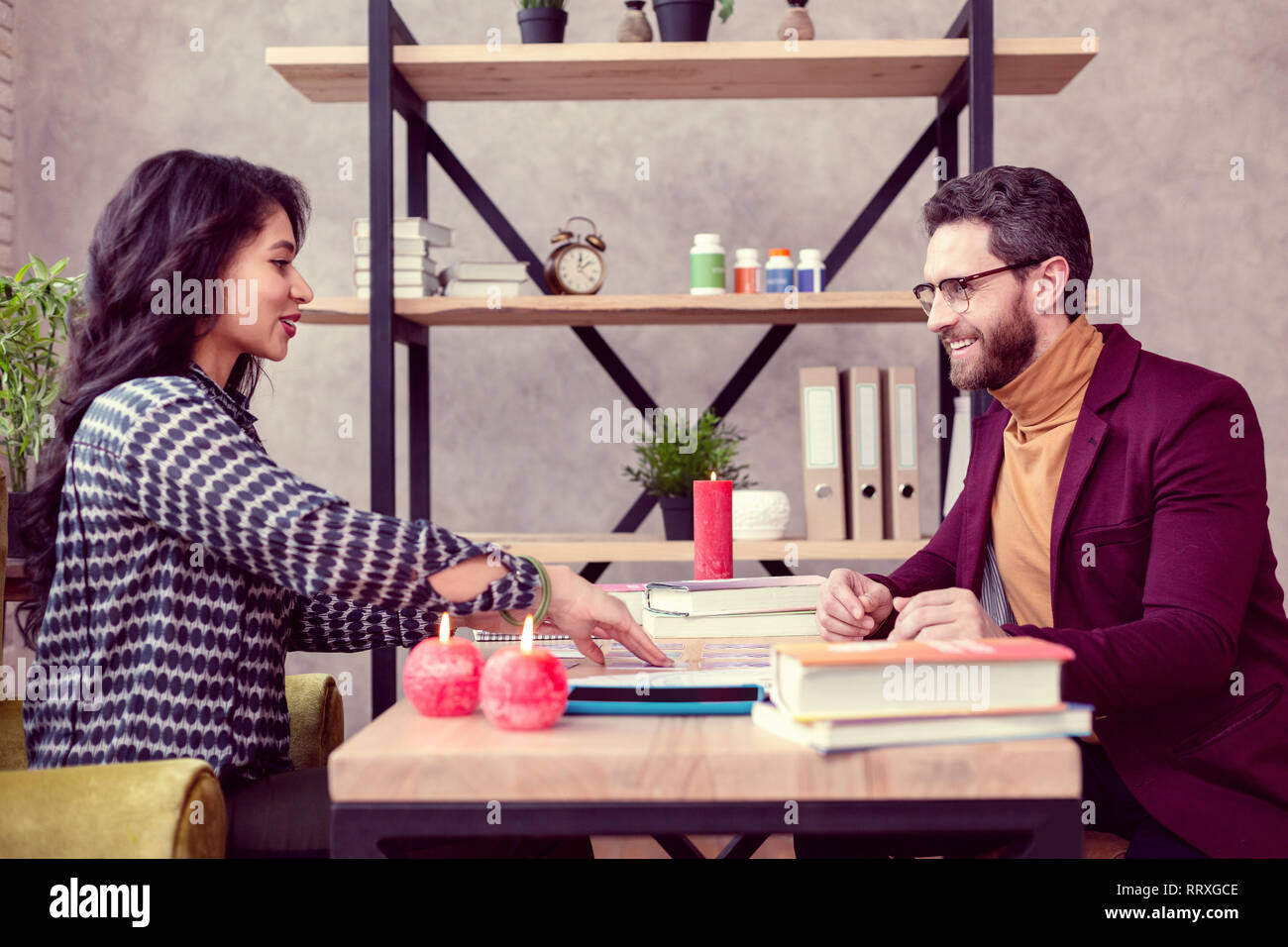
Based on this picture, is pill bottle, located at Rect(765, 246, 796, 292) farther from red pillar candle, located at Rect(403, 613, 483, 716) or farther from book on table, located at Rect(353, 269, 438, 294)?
red pillar candle, located at Rect(403, 613, 483, 716)

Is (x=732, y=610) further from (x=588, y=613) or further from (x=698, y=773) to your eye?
(x=698, y=773)

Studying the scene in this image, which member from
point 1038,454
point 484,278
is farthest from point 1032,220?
point 484,278

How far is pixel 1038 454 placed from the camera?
1.48m

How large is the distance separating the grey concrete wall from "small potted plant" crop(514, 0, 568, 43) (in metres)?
0.44

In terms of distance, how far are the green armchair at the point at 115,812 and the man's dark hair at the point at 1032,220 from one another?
1.18 m

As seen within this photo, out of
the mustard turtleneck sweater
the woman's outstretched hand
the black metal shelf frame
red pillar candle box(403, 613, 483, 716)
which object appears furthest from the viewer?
the black metal shelf frame

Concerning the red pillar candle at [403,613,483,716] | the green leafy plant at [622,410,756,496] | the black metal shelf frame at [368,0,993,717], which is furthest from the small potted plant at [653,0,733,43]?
the red pillar candle at [403,613,483,716]

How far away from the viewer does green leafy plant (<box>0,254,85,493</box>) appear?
208 cm

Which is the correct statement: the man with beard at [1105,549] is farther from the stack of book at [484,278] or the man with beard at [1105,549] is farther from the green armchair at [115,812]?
the stack of book at [484,278]

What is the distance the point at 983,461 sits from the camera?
162 centimetres

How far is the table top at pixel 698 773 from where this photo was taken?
0.73 meters

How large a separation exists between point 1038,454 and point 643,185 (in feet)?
5.35

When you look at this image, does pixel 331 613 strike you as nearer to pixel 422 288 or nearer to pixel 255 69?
pixel 422 288
